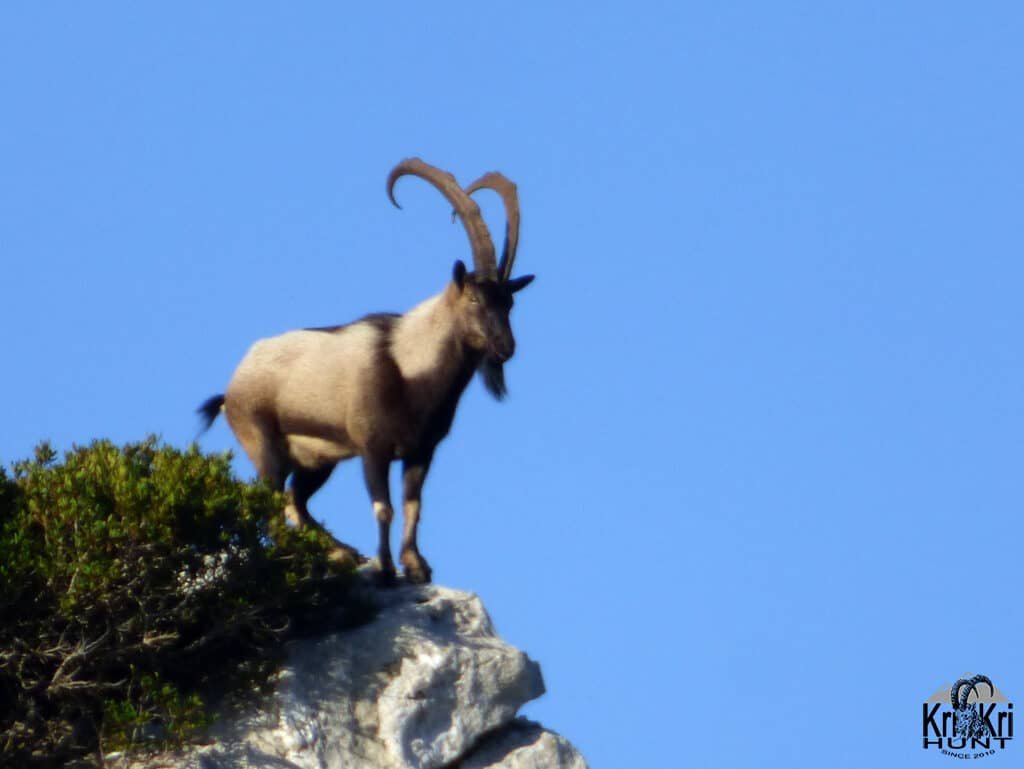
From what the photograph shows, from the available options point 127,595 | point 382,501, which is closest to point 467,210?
point 382,501

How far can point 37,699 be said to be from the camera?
10773 millimetres

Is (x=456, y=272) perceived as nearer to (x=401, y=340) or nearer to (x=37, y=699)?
(x=401, y=340)

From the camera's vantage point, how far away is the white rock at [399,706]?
11.3 metres

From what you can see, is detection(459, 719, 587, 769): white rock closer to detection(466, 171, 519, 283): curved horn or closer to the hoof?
the hoof

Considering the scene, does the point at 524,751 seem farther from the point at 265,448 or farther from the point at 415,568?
the point at 265,448

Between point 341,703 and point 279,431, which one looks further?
point 279,431

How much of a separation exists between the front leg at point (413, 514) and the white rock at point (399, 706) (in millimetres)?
454

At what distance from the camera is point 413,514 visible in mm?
13133

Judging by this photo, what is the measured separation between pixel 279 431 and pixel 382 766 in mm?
3092

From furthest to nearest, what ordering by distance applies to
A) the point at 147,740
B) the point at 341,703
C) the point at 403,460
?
the point at 403,460 → the point at 341,703 → the point at 147,740

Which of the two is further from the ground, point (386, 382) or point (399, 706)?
point (386, 382)

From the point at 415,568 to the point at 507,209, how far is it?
2.45 metres

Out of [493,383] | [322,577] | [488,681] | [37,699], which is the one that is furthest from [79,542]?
[493,383]

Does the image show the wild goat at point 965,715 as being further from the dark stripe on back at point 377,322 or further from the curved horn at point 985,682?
the dark stripe on back at point 377,322
